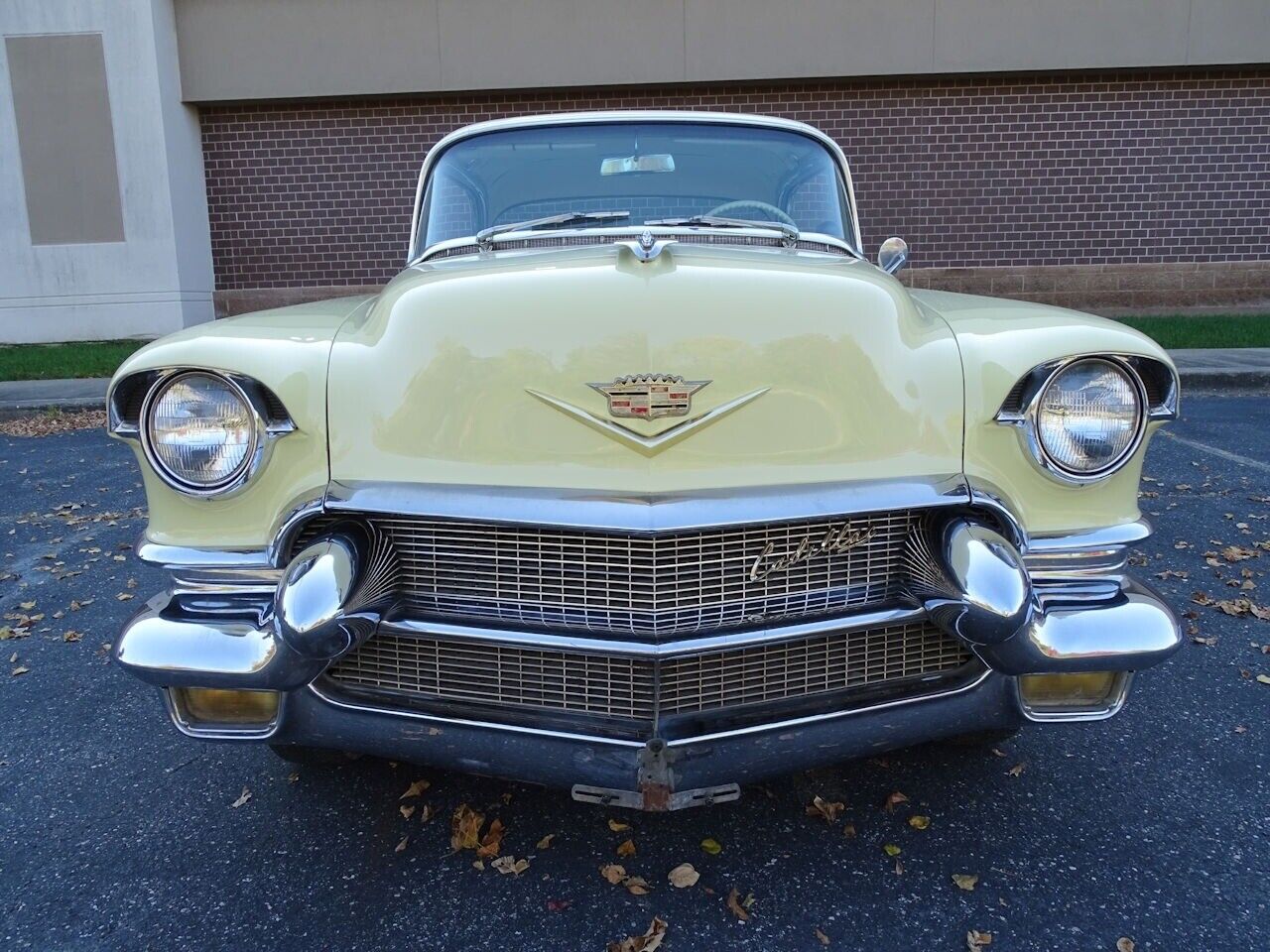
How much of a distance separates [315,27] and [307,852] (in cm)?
1041

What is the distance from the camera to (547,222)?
8.48ft

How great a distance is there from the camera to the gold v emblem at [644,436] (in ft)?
5.32

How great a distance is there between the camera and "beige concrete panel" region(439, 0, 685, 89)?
9938 mm

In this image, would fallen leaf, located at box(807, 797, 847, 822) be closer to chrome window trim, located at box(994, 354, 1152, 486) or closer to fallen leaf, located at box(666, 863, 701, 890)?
fallen leaf, located at box(666, 863, 701, 890)

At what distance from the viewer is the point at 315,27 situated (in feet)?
33.1

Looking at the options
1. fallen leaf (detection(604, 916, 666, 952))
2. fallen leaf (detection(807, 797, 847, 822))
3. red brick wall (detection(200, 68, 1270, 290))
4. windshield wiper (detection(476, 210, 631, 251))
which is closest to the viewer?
fallen leaf (detection(604, 916, 666, 952))

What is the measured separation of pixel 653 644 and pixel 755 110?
32.9 ft

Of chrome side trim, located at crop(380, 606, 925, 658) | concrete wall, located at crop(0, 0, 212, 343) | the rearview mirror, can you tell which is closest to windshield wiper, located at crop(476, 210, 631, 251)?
the rearview mirror

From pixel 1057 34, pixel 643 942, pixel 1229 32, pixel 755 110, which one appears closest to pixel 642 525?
pixel 643 942

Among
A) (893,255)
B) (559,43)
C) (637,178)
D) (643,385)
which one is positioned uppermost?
(559,43)

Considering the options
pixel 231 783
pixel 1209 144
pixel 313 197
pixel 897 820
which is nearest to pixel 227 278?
pixel 313 197

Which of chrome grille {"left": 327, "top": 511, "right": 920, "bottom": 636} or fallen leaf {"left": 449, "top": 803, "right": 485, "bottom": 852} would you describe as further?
fallen leaf {"left": 449, "top": 803, "right": 485, "bottom": 852}

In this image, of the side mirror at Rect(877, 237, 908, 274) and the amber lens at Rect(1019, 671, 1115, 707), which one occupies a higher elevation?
the side mirror at Rect(877, 237, 908, 274)

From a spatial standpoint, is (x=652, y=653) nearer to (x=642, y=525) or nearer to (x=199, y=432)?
(x=642, y=525)
